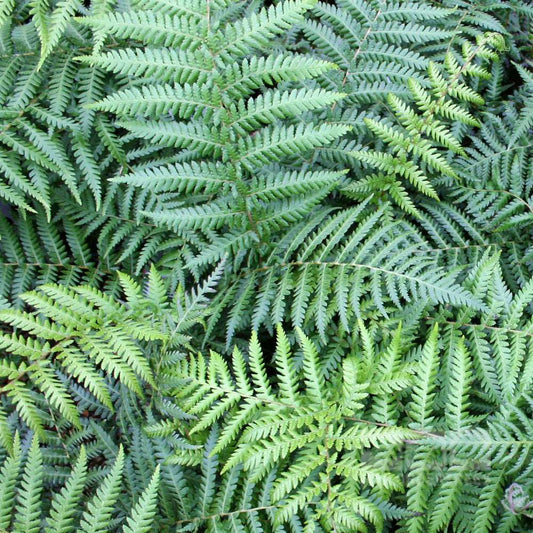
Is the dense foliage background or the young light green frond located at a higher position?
the dense foliage background

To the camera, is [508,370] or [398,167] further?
[398,167]

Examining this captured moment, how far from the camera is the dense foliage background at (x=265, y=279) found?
2129 mm

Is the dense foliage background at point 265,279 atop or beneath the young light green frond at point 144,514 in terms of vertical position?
atop

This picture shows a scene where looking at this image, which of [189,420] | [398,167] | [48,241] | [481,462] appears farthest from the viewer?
[48,241]

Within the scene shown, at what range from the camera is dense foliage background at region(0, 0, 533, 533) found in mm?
2129

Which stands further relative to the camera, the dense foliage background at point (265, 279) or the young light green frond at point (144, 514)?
the dense foliage background at point (265, 279)

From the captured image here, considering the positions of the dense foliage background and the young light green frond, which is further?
the dense foliage background

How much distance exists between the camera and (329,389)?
2.38 metres

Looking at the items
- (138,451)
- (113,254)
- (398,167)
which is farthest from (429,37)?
(138,451)

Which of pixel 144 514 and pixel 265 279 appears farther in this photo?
pixel 265 279

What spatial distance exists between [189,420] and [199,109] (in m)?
1.44

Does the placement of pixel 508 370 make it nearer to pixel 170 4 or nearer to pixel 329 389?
pixel 329 389

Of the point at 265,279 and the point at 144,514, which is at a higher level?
the point at 265,279

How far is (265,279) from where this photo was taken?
2.68m
